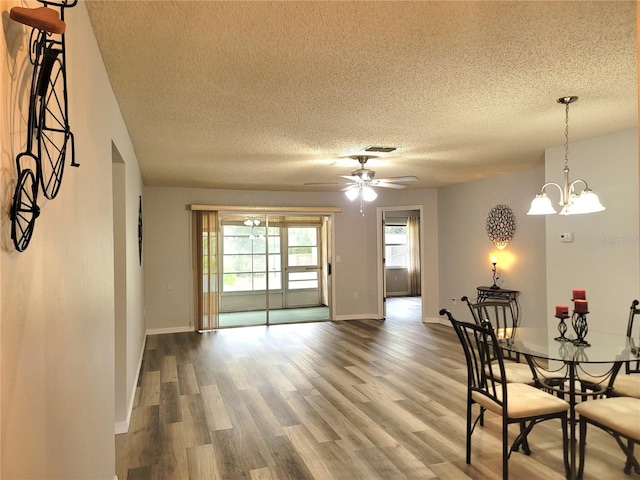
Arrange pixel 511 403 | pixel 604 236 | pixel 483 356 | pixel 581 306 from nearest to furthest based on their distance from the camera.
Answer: pixel 511 403 → pixel 483 356 → pixel 581 306 → pixel 604 236

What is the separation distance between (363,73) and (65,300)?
194 cm

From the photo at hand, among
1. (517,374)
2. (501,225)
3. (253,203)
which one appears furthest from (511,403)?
(253,203)

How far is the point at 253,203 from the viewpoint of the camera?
7633 mm

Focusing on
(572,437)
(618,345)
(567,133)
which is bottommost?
(572,437)

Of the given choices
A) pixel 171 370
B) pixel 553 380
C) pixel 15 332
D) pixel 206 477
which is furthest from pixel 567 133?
pixel 171 370

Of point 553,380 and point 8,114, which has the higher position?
point 8,114

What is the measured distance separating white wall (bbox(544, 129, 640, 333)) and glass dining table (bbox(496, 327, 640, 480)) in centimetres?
75

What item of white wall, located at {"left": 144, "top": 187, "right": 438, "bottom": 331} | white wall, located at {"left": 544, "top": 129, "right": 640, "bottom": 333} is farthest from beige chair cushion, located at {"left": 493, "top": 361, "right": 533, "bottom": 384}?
white wall, located at {"left": 144, "top": 187, "right": 438, "bottom": 331}

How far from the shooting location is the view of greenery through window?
8.34m

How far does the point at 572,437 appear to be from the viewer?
2629 mm

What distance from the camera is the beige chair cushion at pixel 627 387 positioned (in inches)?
117

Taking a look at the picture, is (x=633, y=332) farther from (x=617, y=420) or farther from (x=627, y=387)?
(x=617, y=420)

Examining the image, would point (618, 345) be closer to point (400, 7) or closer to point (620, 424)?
point (620, 424)

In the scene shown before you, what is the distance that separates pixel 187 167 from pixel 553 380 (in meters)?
4.49
